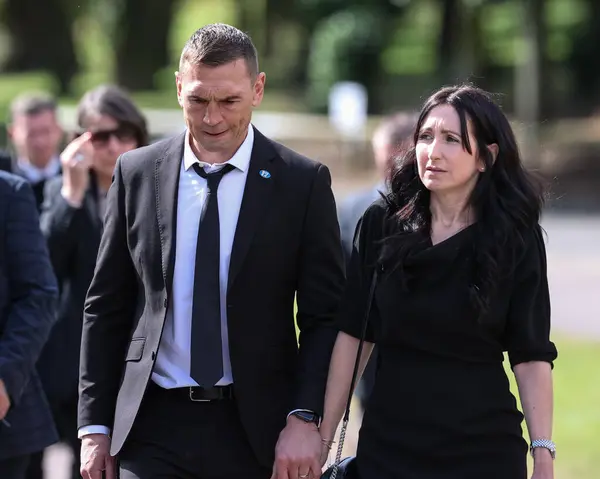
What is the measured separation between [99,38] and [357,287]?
44.5 m

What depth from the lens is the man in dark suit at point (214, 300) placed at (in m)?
3.78

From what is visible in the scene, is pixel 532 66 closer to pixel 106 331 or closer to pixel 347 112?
pixel 347 112

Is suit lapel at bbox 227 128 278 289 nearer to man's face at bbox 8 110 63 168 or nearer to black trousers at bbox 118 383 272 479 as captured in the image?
black trousers at bbox 118 383 272 479

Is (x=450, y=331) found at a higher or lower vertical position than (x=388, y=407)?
higher

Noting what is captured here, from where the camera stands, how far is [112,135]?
214 inches

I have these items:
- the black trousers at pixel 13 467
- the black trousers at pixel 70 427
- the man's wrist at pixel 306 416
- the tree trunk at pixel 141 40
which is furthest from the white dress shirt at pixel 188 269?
the tree trunk at pixel 141 40

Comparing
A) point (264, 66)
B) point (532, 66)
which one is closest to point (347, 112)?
point (532, 66)

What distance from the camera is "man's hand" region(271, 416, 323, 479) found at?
3.73m

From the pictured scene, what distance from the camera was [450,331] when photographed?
3639 millimetres

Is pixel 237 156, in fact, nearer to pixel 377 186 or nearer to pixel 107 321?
pixel 107 321

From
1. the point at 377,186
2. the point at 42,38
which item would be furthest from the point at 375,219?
the point at 42,38

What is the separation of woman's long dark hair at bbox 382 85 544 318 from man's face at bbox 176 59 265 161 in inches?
21.9

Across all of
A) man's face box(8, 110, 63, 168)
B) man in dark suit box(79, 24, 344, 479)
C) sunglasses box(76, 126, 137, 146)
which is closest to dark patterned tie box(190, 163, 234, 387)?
man in dark suit box(79, 24, 344, 479)

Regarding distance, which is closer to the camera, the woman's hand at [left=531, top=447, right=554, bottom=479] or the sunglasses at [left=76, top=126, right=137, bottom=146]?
the woman's hand at [left=531, top=447, right=554, bottom=479]
